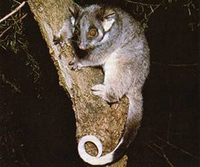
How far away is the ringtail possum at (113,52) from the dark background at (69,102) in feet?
1.40

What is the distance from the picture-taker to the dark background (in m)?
3.64

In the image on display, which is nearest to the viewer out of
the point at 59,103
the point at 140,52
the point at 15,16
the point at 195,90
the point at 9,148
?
the point at 15,16

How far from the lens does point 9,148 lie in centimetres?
373

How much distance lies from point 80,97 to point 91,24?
657 millimetres

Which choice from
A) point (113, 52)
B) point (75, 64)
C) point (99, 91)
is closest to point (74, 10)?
point (75, 64)

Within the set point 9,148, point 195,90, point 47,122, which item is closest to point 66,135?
point 47,122

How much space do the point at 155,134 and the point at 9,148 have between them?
2161mm

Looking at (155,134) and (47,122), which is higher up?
(47,122)

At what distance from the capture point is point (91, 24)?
2.92m

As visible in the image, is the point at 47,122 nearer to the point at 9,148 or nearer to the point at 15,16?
the point at 9,148

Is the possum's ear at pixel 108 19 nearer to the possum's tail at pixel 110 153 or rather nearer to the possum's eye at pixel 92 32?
the possum's eye at pixel 92 32

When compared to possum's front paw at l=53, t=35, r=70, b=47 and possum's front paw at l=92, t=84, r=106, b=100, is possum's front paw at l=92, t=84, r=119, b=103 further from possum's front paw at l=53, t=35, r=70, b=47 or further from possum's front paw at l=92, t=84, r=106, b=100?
possum's front paw at l=53, t=35, r=70, b=47

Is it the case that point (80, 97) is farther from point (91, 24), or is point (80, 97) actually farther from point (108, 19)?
point (108, 19)

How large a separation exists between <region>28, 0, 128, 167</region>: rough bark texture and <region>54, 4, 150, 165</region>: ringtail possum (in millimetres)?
52
